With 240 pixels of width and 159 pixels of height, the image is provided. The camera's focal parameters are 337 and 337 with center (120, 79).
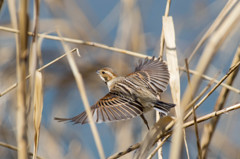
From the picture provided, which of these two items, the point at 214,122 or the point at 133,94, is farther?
the point at 133,94

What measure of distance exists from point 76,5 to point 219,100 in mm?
1548

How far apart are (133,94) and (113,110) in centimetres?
37

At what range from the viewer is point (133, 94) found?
120 inches

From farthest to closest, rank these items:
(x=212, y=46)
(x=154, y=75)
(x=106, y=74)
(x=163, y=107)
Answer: (x=106, y=74), (x=154, y=75), (x=163, y=107), (x=212, y=46)

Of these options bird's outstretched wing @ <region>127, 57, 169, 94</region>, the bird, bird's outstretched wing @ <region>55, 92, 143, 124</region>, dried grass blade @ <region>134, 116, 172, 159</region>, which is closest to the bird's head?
the bird

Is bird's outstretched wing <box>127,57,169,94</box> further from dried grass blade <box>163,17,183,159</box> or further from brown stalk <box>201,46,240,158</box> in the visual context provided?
dried grass blade <box>163,17,183,159</box>

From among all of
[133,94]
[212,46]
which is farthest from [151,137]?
[133,94]

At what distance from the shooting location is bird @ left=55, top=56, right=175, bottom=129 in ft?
8.48

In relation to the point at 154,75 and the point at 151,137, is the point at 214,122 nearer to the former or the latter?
the point at 151,137

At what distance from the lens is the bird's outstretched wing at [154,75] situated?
314 cm

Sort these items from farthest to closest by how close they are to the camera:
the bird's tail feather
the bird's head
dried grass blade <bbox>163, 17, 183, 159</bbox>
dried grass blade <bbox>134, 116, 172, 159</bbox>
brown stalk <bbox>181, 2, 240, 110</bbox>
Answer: the bird's head
the bird's tail feather
dried grass blade <bbox>163, 17, 183, 159</bbox>
dried grass blade <bbox>134, 116, 172, 159</bbox>
brown stalk <bbox>181, 2, 240, 110</bbox>

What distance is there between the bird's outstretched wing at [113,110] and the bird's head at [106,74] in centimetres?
44

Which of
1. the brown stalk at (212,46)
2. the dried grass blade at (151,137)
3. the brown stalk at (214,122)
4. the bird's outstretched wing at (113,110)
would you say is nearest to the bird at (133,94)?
the bird's outstretched wing at (113,110)

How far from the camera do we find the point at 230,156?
310 centimetres
